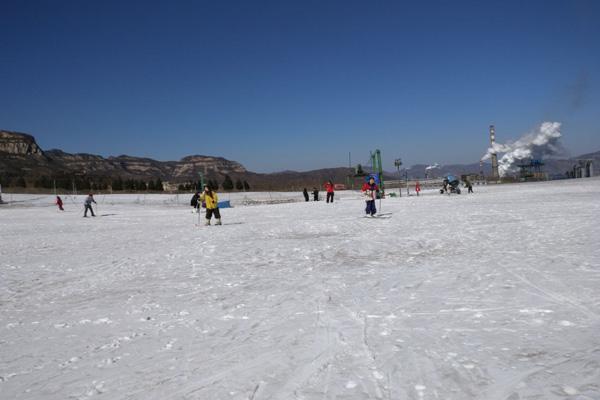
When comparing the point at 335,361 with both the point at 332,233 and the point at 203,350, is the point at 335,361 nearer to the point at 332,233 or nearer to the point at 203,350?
the point at 203,350

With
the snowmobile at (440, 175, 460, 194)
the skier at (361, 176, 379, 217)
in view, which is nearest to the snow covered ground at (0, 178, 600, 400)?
the skier at (361, 176, 379, 217)

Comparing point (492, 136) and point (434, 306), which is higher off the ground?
point (492, 136)

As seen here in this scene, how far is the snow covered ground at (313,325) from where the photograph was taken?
10.6ft

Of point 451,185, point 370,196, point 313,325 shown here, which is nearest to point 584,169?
point 451,185

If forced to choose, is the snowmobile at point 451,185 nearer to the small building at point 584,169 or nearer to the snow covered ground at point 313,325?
the snow covered ground at point 313,325

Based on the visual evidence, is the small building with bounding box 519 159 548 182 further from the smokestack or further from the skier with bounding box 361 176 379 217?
the skier with bounding box 361 176 379 217

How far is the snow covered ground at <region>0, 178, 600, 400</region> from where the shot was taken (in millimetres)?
3236

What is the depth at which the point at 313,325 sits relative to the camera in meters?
4.56

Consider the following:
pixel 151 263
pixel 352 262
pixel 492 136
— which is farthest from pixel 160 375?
pixel 492 136

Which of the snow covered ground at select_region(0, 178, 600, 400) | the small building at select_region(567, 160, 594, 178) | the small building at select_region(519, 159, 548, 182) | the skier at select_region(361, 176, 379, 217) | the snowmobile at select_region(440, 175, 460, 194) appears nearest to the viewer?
the snow covered ground at select_region(0, 178, 600, 400)

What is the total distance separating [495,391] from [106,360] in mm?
3300

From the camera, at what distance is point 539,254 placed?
317 inches

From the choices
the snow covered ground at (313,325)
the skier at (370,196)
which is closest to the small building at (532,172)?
the skier at (370,196)

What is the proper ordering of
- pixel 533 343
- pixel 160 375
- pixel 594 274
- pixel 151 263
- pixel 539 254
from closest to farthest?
pixel 160 375 → pixel 533 343 → pixel 594 274 → pixel 539 254 → pixel 151 263
